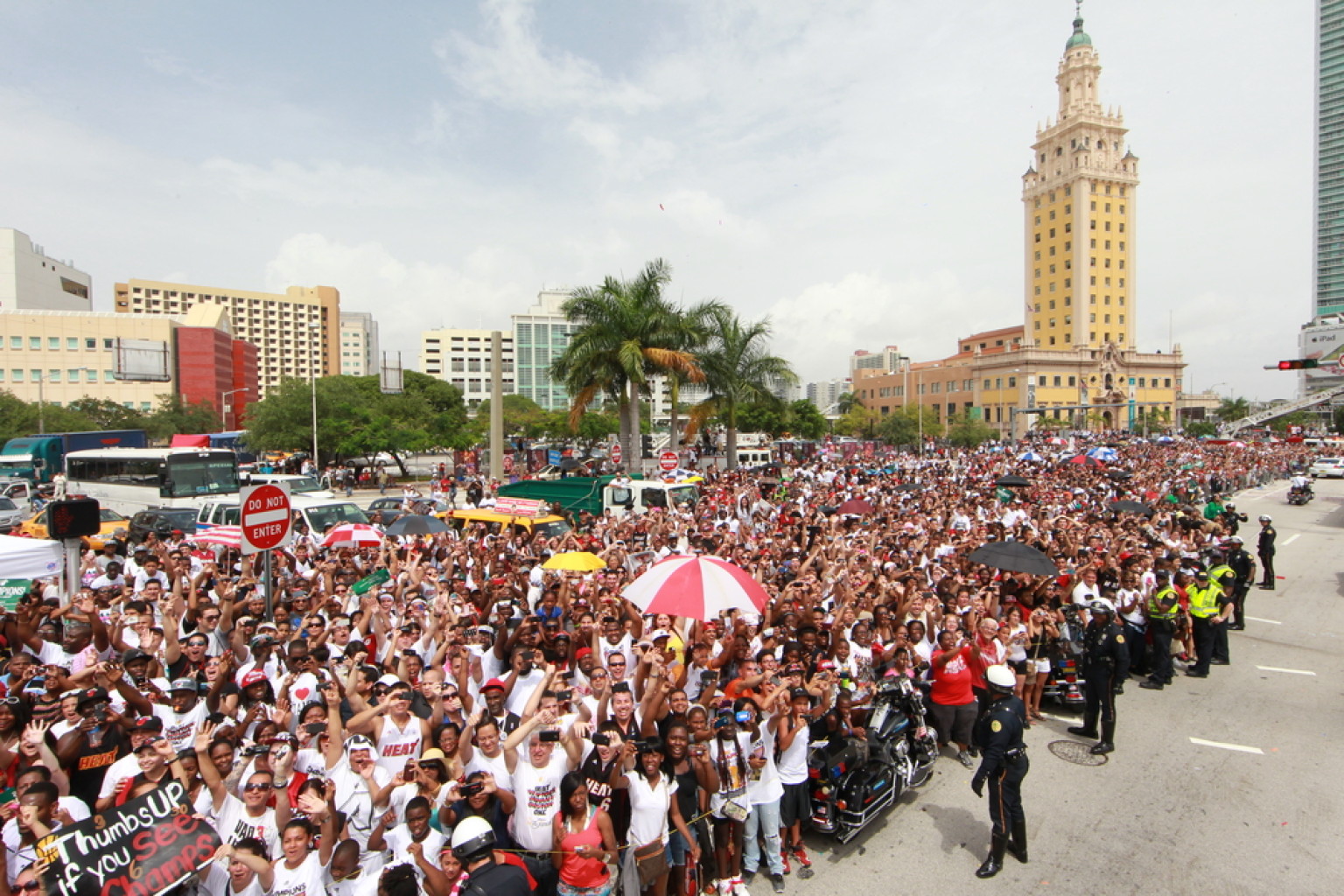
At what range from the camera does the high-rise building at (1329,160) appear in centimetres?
13888

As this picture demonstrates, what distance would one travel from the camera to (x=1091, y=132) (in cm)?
8912

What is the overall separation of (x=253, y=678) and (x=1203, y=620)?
34.8 ft

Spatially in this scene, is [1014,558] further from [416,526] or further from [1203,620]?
[416,526]

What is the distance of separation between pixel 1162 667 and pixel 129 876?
1012 centimetres

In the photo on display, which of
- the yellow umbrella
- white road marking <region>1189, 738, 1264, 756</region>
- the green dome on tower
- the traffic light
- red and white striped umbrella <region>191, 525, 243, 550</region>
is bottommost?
white road marking <region>1189, 738, 1264, 756</region>

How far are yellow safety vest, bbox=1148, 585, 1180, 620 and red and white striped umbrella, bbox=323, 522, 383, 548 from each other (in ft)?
38.8

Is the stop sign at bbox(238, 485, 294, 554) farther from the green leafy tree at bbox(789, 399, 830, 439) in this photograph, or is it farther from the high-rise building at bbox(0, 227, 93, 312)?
the high-rise building at bbox(0, 227, 93, 312)

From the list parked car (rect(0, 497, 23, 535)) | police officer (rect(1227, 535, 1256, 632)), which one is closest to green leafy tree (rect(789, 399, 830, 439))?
police officer (rect(1227, 535, 1256, 632))

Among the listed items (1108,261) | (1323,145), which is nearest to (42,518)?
(1108,261)

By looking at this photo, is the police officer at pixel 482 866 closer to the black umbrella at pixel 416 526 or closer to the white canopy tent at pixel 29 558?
the white canopy tent at pixel 29 558

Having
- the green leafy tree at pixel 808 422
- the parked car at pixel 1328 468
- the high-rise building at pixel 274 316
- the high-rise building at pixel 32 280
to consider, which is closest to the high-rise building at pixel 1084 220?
the green leafy tree at pixel 808 422

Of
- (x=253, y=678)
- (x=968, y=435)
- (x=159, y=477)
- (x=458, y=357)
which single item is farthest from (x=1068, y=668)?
(x=458, y=357)

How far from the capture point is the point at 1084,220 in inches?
3452

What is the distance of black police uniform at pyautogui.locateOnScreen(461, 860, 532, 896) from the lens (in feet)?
11.5
